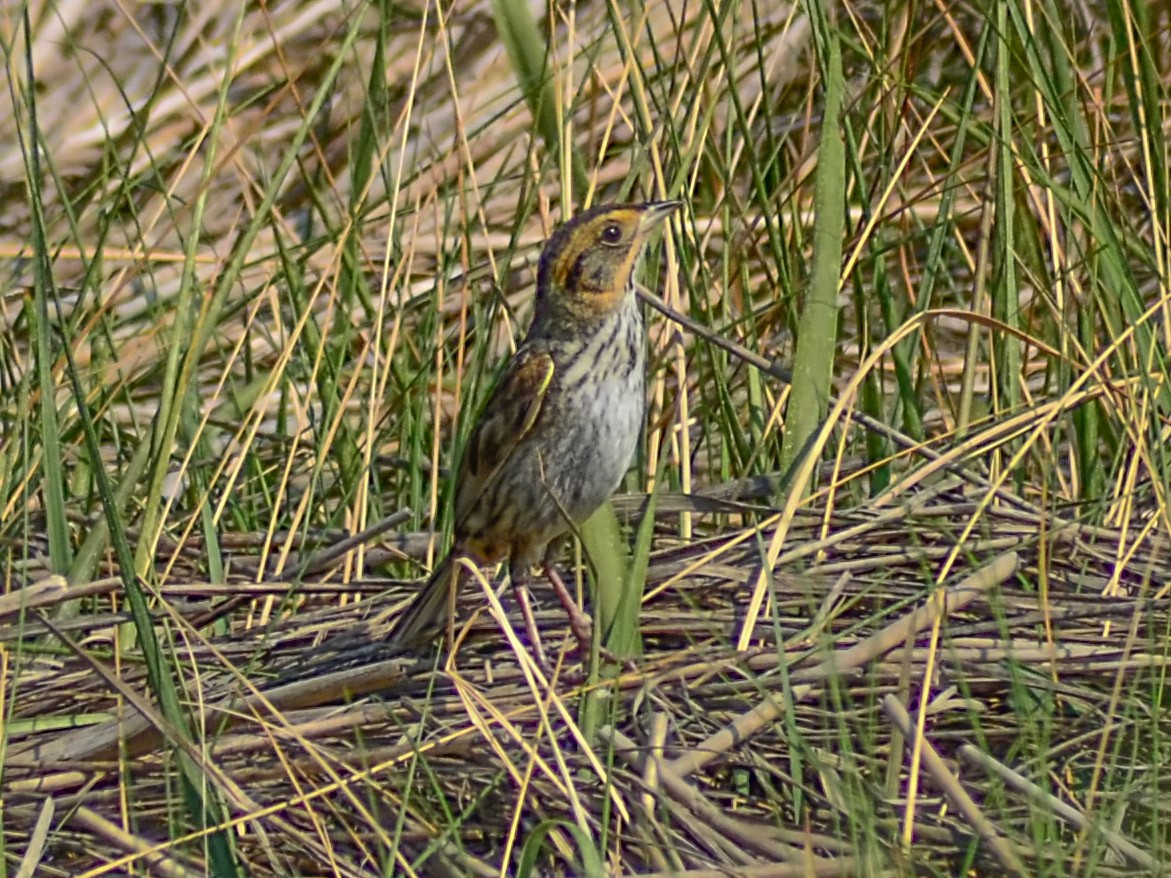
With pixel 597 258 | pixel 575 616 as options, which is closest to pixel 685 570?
pixel 575 616

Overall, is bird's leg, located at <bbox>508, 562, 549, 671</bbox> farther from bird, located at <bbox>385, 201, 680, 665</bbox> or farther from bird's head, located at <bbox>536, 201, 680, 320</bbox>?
bird's head, located at <bbox>536, 201, 680, 320</bbox>

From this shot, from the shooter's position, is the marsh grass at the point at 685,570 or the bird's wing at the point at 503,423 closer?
the marsh grass at the point at 685,570

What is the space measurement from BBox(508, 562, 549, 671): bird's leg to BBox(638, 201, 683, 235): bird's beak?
0.78 metres

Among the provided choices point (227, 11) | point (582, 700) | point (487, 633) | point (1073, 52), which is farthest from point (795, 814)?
point (227, 11)

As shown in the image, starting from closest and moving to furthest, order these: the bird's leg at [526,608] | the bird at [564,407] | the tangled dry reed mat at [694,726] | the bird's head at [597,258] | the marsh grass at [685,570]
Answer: the tangled dry reed mat at [694,726]
the marsh grass at [685,570]
the bird's leg at [526,608]
the bird at [564,407]
the bird's head at [597,258]

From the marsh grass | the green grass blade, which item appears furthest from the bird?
the green grass blade

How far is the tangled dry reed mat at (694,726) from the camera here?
8.86ft

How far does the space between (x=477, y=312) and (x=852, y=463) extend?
954 mm

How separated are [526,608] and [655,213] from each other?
86cm

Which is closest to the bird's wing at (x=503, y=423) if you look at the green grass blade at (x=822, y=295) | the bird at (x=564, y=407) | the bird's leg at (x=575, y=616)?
the bird at (x=564, y=407)

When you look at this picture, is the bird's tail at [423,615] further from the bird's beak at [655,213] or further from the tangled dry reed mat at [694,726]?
the bird's beak at [655,213]

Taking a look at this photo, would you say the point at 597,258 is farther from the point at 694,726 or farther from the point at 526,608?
the point at 694,726

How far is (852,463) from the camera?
4238mm

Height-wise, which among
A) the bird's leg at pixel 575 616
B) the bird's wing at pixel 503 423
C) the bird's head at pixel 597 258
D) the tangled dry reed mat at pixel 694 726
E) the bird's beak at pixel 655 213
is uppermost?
the bird's beak at pixel 655 213
